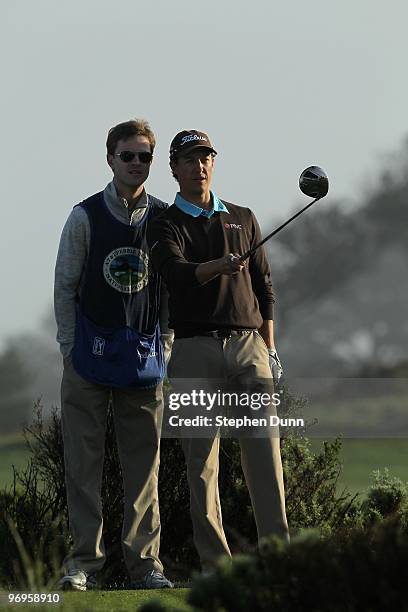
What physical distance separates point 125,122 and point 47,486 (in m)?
2.81

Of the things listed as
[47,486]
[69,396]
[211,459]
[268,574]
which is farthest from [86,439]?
[268,574]

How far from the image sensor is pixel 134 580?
304 inches

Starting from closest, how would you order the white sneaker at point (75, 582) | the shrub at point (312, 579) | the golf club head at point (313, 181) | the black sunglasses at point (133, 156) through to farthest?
the shrub at point (312, 579) → the white sneaker at point (75, 582) → the golf club head at point (313, 181) → the black sunglasses at point (133, 156)

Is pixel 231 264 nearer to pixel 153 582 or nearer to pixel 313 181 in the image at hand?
pixel 313 181

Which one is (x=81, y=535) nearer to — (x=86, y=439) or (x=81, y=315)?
(x=86, y=439)

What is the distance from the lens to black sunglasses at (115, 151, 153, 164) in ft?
25.6

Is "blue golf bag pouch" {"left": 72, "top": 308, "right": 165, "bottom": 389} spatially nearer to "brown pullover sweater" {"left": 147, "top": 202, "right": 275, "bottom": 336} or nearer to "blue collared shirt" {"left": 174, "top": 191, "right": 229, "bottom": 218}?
"brown pullover sweater" {"left": 147, "top": 202, "right": 275, "bottom": 336}

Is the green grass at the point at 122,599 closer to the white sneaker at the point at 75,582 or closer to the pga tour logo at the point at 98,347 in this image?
the white sneaker at the point at 75,582

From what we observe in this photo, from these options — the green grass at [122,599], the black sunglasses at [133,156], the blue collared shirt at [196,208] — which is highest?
the black sunglasses at [133,156]

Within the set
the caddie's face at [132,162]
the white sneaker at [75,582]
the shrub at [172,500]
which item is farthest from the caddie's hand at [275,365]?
the white sneaker at [75,582]

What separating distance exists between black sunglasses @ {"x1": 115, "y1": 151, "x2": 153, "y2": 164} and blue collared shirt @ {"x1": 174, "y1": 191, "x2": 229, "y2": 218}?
37 centimetres

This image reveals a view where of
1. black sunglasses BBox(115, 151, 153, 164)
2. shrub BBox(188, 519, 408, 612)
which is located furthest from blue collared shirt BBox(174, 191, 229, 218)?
shrub BBox(188, 519, 408, 612)

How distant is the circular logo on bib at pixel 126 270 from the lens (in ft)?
25.3

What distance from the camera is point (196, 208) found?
296 inches
